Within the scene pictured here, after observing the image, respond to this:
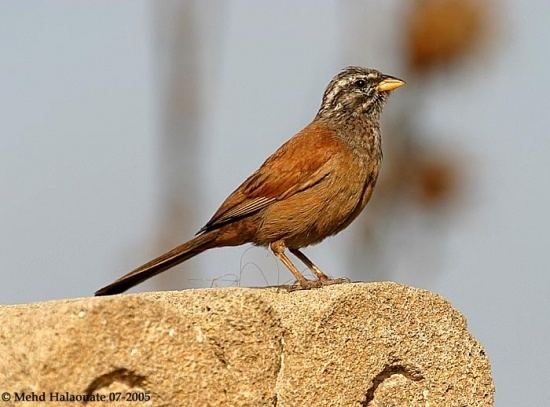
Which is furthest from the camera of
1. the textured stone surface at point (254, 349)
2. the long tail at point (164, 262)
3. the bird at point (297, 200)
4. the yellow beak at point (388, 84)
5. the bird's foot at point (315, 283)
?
the yellow beak at point (388, 84)

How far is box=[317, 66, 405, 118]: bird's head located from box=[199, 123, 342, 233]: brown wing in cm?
48

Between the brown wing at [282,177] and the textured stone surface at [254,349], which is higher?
the brown wing at [282,177]

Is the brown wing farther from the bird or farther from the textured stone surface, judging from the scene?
the textured stone surface

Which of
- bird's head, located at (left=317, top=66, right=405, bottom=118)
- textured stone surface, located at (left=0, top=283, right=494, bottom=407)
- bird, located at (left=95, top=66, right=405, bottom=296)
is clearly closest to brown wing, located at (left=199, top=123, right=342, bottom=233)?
bird, located at (left=95, top=66, right=405, bottom=296)

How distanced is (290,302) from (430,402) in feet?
2.14

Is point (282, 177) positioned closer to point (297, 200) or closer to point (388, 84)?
point (297, 200)

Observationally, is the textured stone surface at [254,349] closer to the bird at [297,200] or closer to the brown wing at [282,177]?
the bird at [297,200]

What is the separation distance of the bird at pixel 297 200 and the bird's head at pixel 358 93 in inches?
12.3

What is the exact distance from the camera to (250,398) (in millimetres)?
3783

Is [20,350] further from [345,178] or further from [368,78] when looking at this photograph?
[368,78]

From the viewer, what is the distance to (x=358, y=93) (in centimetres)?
744

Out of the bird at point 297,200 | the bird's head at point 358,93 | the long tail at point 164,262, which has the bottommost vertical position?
the long tail at point 164,262

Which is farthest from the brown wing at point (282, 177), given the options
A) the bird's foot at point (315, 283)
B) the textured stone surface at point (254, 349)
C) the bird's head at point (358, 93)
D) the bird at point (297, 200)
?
the textured stone surface at point (254, 349)

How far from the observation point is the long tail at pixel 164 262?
632 centimetres
